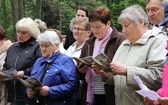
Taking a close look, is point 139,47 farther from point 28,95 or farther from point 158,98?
point 28,95

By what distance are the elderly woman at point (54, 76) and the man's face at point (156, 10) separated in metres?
1.21

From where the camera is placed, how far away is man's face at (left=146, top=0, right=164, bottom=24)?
404cm

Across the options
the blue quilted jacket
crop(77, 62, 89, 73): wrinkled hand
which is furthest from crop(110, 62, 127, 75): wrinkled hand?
the blue quilted jacket

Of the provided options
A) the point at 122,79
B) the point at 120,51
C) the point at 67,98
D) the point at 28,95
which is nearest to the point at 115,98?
the point at 122,79

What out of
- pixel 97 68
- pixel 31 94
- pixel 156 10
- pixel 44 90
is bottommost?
pixel 31 94

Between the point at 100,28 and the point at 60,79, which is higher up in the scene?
the point at 100,28

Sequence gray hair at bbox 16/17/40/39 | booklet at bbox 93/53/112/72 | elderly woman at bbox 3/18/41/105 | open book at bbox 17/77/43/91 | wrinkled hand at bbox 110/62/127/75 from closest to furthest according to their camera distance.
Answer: wrinkled hand at bbox 110/62/127/75 → booklet at bbox 93/53/112/72 → open book at bbox 17/77/43/91 → elderly woman at bbox 3/18/41/105 → gray hair at bbox 16/17/40/39

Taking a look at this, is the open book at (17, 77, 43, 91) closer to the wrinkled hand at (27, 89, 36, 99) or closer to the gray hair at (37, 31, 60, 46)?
the wrinkled hand at (27, 89, 36, 99)

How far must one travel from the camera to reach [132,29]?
3.63 metres

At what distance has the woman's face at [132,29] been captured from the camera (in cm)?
362

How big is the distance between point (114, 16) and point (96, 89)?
24544 mm

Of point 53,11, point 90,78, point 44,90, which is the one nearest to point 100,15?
point 90,78

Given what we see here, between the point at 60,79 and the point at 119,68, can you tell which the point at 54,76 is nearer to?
the point at 60,79

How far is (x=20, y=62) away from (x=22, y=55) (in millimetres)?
114
